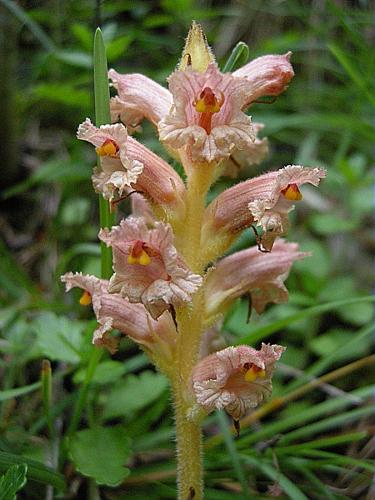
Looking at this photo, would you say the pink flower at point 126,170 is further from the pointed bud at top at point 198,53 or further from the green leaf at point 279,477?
the green leaf at point 279,477

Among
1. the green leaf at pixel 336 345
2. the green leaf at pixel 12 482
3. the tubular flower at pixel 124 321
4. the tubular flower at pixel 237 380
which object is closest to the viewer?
the green leaf at pixel 12 482

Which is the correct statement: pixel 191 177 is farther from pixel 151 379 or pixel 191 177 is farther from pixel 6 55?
pixel 6 55

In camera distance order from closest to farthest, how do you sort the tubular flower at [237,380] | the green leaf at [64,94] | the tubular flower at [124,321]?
the tubular flower at [237,380], the tubular flower at [124,321], the green leaf at [64,94]

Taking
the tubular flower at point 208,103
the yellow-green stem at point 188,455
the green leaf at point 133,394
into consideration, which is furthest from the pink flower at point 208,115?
the green leaf at point 133,394

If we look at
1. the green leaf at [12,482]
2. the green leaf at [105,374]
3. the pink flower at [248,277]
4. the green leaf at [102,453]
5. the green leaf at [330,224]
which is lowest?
the green leaf at [12,482]

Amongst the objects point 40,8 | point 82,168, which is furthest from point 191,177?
point 40,8

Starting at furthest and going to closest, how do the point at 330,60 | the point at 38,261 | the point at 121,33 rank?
1. the point at 330,60
2. the point at 121,33
3. the point at 38,261

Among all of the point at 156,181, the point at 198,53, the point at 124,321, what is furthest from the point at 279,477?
the point at 198,53
